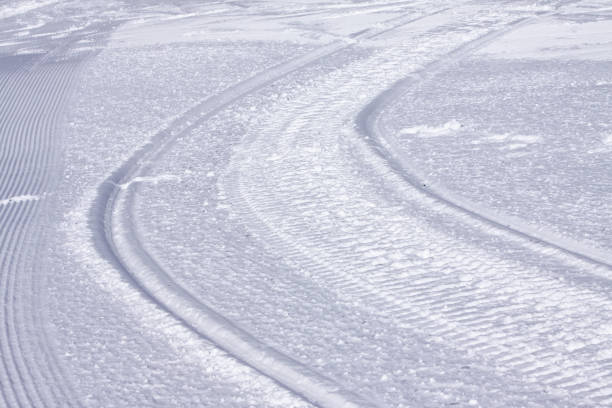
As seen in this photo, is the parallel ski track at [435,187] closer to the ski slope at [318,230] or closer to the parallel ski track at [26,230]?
the ski slope at [318,230]

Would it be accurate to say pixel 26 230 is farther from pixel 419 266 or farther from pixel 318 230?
pixel 419 266

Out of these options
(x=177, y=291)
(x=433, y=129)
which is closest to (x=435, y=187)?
(x=433, y=129)

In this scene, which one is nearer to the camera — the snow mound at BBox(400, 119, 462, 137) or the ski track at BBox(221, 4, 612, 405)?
the ski track at BBox(221, 4, 612, 405)

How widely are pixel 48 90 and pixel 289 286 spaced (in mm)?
5955

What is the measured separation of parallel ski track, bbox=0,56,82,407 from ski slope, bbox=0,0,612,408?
0.7 inches

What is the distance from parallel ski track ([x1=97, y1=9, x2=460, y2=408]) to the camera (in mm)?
3537

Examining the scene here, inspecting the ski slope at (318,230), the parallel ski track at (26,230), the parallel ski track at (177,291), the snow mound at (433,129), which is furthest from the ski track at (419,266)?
the parallel ski track at (26,230)

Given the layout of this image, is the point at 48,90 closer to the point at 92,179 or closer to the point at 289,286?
the point at 92,179

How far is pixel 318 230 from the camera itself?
16.6 ft

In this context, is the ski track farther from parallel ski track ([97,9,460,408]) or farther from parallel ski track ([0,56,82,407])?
parallel ski track ([0,56,82,407])

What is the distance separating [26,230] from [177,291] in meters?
1.49

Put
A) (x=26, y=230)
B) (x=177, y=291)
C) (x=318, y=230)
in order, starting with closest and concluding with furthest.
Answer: (x=177, y=291) → (x=318, y=230) → (x=26, y=230)

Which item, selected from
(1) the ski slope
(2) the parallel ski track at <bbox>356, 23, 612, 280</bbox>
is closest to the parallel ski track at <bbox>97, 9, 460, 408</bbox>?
(1) the ski slope

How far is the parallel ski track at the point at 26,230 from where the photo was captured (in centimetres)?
375
